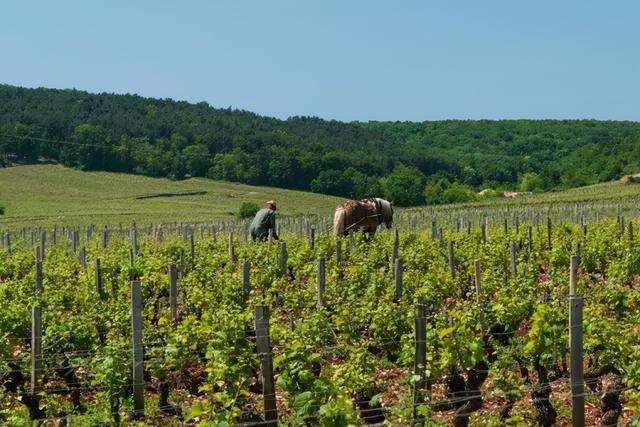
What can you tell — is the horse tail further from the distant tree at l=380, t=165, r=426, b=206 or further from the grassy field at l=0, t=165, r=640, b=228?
the distant tree at l=380, t=165, r=426, b=206

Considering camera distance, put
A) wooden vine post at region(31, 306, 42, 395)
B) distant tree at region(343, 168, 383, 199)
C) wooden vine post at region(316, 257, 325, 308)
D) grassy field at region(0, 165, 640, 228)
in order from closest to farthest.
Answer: wooden vine post at region(31, 306, 42, 395), wooden vine post at region(316, 257, 325, 308), grassy field at region(0, 165, 640, 228), distant tree at region(343, 168, 383, 199)

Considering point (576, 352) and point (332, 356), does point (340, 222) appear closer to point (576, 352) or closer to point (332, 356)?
point (332, 356)

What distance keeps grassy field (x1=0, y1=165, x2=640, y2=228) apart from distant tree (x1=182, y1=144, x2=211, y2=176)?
4215 millimetres

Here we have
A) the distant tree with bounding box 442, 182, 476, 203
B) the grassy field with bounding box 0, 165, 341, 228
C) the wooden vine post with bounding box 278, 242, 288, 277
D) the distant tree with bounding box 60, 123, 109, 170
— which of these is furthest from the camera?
the distant tree with bounding box 60, 123, 109, 170

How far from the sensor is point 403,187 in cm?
11275

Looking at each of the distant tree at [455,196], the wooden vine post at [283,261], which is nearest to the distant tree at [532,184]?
the distant tree at [455,196]

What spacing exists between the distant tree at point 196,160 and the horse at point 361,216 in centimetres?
8844

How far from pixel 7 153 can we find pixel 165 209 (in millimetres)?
37583

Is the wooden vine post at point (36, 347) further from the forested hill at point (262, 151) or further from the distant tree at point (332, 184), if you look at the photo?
the distant tree at point (332, 184)

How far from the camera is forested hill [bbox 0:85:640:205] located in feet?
365

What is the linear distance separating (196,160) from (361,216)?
90.6 meters

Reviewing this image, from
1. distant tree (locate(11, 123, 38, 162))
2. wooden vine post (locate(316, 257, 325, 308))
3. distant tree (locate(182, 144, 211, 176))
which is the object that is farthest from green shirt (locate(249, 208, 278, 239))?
distant tree (locate(11, 123, 38, 162))

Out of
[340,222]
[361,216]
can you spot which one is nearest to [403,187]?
[361,216]

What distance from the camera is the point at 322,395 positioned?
704cm
